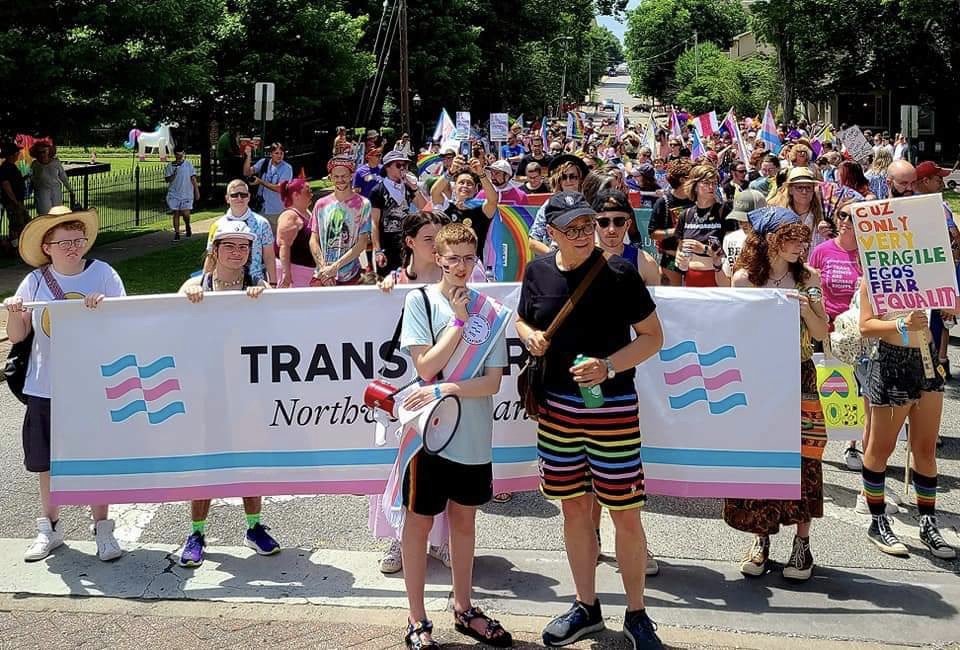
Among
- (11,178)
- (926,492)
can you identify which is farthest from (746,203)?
(11,178)

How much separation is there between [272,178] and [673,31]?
125 m

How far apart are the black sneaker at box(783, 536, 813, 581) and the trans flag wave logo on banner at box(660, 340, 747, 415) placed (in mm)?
744

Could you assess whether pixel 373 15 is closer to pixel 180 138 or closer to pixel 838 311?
pixel 180 138

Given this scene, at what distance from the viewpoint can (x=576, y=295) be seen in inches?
172

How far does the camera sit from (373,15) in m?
41.9

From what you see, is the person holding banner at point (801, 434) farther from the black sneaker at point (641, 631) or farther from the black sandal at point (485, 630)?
the black sandal at point (485, 630)

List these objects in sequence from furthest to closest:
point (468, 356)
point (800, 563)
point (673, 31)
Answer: point (673, 31) → point (800, 563) → point (468, 356)

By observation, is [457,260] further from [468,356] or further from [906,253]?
A: [906,253]

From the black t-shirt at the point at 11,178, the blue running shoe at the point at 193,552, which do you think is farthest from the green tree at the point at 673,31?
the blue running shoe at the point at 193,552

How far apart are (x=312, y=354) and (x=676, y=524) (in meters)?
2.32

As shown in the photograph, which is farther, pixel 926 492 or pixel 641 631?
pixel 926 492

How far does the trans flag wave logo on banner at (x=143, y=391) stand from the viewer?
546cm

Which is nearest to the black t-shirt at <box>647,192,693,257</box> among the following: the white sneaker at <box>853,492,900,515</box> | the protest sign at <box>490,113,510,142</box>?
the white sneaker at <box>853,492,900,515</box>

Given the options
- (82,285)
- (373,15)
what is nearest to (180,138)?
(373,15)
